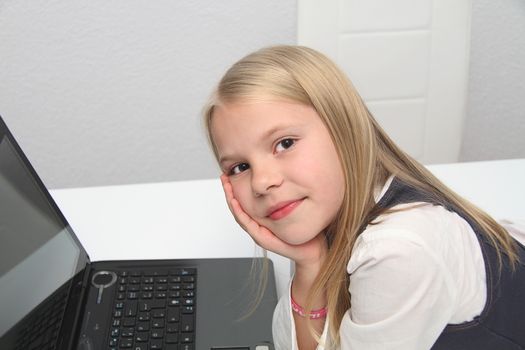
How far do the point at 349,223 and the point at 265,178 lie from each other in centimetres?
12

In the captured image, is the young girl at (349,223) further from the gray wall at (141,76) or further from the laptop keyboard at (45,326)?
the gray wall at (141,76)

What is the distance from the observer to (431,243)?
64 cm

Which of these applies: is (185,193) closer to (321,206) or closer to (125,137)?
(321,206)

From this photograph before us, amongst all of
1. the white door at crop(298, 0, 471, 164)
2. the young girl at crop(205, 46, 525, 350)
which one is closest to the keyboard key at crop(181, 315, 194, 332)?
the young girl at crop(205, 46, 525, 350)

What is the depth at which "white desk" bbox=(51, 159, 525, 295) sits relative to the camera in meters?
0.98

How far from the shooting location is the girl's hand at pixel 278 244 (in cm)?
76

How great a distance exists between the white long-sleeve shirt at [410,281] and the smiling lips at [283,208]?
0.26 feet

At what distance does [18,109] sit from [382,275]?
1.72 m

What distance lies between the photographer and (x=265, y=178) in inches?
25.9

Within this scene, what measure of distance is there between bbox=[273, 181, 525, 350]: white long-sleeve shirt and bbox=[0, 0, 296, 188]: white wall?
136cm

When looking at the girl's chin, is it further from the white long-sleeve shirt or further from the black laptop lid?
the black laptop lid

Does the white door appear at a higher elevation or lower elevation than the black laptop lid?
lower

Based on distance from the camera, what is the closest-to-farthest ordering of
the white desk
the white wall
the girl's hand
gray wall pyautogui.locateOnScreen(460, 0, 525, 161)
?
the girl's hand, the white desk, the white wall, gray wall pyautogui.locateOnScreen(460, 0, 525, 161)

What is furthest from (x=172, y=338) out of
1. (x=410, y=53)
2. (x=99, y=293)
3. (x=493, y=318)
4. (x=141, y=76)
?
(x=141, y=76)
